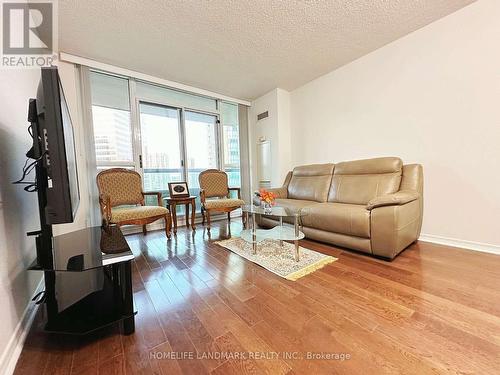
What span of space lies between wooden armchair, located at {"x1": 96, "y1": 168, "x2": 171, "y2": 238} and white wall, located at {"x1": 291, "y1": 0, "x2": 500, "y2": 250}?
9.20 feet

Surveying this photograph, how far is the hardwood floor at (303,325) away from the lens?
0.85 meters

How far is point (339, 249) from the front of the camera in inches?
84.1

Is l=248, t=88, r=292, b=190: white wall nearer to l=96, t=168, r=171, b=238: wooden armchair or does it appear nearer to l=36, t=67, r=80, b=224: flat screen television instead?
l=96, t=168, r=171, b=238: wooden armchair

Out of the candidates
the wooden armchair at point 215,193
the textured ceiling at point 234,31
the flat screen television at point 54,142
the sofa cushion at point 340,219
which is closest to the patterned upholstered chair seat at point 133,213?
the wooden armchair at point 215,193

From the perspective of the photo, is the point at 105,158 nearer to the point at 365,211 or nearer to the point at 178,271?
the point at 178,271

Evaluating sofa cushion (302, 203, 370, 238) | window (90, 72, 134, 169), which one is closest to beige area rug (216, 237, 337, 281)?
sofa cushion (302, 203, 370, 238)

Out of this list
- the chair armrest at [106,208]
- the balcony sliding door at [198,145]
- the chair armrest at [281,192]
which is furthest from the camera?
the balcony sliding door at [198,145]

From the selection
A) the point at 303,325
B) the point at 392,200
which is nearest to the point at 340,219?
the point at 392,200

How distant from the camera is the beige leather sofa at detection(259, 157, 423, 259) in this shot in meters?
1.76

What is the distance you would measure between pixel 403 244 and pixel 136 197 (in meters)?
3.15

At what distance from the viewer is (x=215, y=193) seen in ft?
11.5

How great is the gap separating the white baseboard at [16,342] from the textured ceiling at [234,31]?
2409 millimetres

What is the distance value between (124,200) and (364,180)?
3.11 meters

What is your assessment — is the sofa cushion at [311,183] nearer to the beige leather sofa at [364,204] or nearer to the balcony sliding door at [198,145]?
the beige leather sofa at [364,204]
